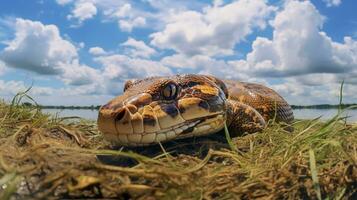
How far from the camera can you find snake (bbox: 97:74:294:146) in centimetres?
412

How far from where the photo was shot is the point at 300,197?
136 inches

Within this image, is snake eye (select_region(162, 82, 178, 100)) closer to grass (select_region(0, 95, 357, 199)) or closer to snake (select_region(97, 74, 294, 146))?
snake (select_region(97, 74, 294, 146))

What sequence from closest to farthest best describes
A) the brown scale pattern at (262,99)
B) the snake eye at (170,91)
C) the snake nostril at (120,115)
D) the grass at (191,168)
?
1. the grass at (191,168)
2. the snake nostril at (120,115)
3. the snake eye at (170,91)
4. the brown scale pattern at (262,99)

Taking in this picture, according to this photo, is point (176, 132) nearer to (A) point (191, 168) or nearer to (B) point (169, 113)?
(B) point (169, 113)

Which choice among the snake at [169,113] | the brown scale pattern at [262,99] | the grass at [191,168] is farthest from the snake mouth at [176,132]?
the brown scale pattern at [262,99]

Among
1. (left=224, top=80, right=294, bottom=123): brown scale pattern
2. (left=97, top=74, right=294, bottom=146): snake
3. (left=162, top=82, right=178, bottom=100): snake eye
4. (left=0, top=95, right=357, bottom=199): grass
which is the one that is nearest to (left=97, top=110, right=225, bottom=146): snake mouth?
(left=97, top=74, right=294, bottom=146): snake

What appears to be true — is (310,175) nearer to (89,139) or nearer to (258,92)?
(89,139)

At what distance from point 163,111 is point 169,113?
0.07 metres

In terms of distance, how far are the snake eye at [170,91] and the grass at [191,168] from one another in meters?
0.45

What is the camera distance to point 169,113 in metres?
4.43

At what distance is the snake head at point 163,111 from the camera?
4113mm

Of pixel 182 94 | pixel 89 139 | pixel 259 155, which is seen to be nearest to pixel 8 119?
pixel 89 139

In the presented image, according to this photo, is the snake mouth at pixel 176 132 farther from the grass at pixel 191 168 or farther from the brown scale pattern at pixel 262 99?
the brown scale pattern at pixel 262 99

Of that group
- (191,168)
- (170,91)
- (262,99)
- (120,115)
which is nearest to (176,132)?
(170,91)
